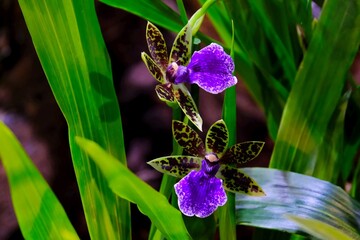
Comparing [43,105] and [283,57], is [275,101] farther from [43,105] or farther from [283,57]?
[43,105]

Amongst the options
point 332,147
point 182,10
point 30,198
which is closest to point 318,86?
point 332,147

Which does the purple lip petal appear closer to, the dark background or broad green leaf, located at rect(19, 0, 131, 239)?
broad green leaf, located at rect(19, 0, 131, 239)

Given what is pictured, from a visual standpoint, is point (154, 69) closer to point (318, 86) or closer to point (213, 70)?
point (213, 70)

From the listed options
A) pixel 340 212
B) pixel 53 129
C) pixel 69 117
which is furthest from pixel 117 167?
pixel 53 129

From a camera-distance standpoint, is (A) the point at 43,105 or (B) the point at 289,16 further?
(A) the point at 43,105

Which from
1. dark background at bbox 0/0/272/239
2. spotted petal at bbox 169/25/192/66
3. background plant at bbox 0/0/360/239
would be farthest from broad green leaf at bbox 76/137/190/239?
dark background at bbox 0/0/272/239
